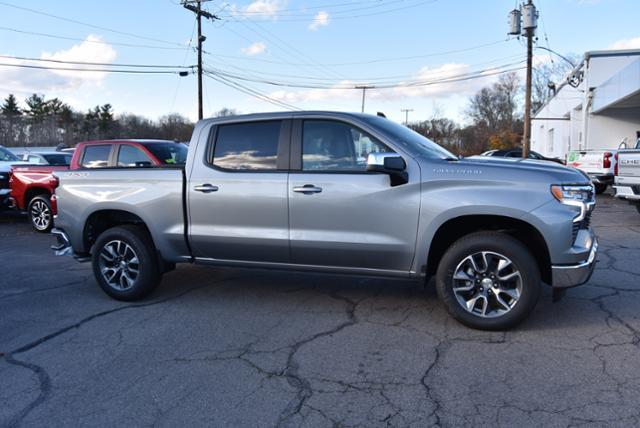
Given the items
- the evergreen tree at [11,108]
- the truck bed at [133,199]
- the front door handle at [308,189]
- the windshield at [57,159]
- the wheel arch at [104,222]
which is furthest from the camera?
the evergreen tree at [11,108]

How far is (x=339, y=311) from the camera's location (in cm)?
539

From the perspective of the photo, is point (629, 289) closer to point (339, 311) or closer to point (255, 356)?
point (339, 311)

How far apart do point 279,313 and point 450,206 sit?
6.55 feet

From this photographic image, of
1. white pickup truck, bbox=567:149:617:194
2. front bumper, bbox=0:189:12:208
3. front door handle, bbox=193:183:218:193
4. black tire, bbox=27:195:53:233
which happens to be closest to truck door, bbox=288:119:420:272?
front door handle, bbox=193:183:218:193

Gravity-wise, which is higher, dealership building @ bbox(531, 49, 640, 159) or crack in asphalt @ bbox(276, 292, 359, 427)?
dealership building @ bbox(531, 49, 640, 159)

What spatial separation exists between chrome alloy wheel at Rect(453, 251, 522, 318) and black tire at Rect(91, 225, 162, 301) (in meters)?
3.18

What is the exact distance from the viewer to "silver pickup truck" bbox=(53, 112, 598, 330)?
4.51m

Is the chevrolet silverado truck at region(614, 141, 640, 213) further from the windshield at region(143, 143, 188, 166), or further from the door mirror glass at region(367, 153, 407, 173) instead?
the windshield at region(143, 143, 188, 166)

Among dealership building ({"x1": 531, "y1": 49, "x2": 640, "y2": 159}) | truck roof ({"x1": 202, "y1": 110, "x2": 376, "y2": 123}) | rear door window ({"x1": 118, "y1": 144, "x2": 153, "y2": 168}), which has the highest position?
dealership building ({"x1": 531, "y1": 49, "x2": 640, "y2": 159})

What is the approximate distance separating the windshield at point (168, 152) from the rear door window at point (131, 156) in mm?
156

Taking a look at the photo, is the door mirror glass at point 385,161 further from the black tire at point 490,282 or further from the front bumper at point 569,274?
the front bumper at point 569,274

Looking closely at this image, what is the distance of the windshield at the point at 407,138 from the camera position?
16.3 ft

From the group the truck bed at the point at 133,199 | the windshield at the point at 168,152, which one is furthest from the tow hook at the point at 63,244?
the windshield at the point at 168,152

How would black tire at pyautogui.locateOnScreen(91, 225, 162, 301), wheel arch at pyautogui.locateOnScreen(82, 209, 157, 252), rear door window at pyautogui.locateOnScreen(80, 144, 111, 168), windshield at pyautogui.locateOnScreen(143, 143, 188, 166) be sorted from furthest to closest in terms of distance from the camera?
rear door window at pyautogui.locateOnScreen(80, 144, 111, 168), windshield at pyautogui.locateOnScreen(143, 143, 188, 166), wheel arch at pyautogui.locateOnScreen(82, 209, 157, 252), black tire at pyautogui.locateOnScreen(91, 225, 162, 301)
